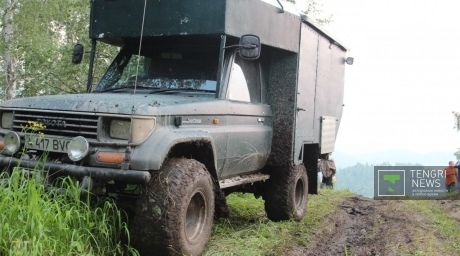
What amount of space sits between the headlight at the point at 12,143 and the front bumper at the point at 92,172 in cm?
13

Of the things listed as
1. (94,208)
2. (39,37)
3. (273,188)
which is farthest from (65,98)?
(39,37)

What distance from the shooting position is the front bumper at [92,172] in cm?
390

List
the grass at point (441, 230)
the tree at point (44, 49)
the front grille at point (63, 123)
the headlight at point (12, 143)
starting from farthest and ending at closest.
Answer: the tree at point (44, 49) → the grass at point (441, 230) → the headlight at point (12, 143) → the front grille at point (63, 123)

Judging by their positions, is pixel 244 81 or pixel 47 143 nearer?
pixel 47 143

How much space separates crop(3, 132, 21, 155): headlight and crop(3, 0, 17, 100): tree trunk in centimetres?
949

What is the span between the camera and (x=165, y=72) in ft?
18.9

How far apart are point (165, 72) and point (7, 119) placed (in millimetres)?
1750

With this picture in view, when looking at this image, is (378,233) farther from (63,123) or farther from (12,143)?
(12,143)

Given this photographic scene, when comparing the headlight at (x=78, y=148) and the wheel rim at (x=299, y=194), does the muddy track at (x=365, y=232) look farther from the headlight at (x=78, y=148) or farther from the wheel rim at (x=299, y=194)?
the headlight at (x=78, y=148)

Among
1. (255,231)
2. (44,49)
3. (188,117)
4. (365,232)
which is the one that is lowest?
(365,232)

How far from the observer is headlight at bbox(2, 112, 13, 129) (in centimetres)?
465

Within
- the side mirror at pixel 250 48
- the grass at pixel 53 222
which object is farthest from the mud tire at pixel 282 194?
the grass at pixel 53 222

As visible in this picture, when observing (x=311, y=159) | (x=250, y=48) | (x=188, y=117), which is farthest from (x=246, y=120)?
(x=311, y=159)

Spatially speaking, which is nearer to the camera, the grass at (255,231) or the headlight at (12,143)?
the headlight at (12,143)
